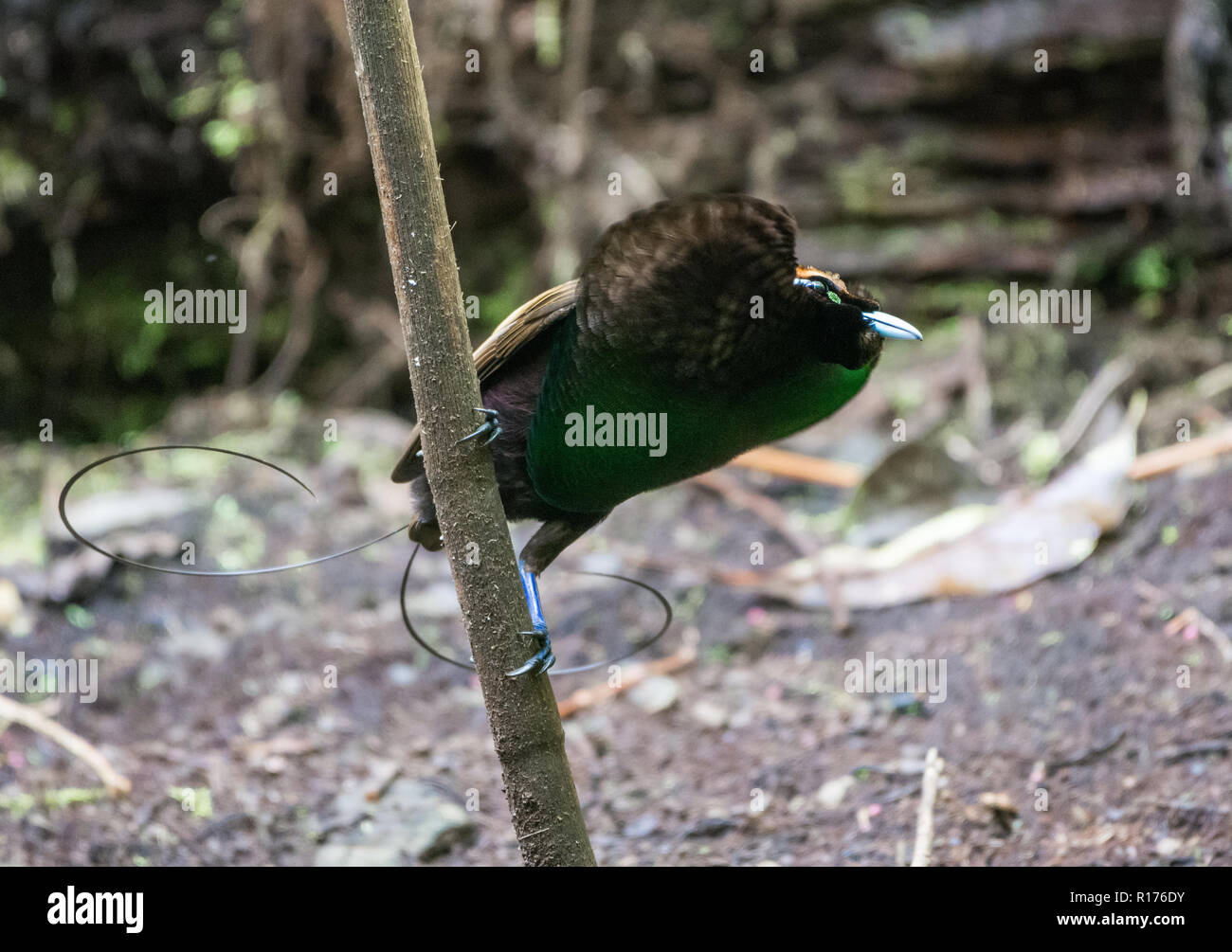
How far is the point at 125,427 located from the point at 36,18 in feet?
6.57

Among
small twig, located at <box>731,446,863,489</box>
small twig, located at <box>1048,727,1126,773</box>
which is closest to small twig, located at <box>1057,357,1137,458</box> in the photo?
small twig, located at <box>731,446,863,489</box>

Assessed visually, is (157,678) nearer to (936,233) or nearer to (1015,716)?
(1015,716)

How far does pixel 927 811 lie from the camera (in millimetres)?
2387

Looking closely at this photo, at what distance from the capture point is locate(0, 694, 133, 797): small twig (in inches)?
109

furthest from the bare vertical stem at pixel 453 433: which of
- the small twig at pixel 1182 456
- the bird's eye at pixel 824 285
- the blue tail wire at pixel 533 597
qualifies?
the small twig at pixel 1182 456

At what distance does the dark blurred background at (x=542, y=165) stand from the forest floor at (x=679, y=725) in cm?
184

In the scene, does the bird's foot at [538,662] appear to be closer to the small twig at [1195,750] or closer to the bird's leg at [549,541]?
the bird's leg at [549,541]

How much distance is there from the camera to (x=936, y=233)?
5391 millimetres

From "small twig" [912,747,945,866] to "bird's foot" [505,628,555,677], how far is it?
0.88 metres

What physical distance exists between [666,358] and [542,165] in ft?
12.7

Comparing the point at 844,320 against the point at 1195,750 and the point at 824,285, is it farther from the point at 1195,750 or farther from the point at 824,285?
the point at 1195,750

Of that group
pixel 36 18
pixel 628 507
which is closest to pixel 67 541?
pixel 628 507

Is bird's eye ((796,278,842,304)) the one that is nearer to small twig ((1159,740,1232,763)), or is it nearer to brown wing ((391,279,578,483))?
brown wing ((391,279,578,483))

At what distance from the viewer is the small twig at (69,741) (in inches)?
109
